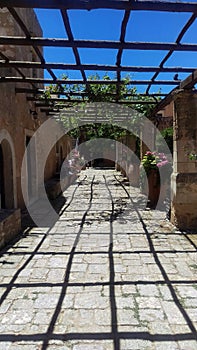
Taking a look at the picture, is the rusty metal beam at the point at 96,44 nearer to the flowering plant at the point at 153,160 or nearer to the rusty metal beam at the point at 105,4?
the rusty metal beam at the point at 105,4

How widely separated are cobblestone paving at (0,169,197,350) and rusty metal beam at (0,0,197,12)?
9.73 feet

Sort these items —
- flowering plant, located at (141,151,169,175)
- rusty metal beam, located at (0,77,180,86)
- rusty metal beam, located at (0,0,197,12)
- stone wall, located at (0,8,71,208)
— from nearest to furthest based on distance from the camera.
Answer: rusty metal beam, located at (0,0,197,12) < rusty metal beam, located at (0,77,180,86) < stone wall, located at (0,8,71,208) < flowering plant, located at (141,151,169,175)

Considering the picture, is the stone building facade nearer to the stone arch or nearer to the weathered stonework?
the stone arch

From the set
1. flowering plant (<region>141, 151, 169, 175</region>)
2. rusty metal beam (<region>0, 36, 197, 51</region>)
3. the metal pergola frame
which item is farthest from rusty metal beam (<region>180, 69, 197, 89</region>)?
flowering plant (<region>141, 151, 169, 175</region>)

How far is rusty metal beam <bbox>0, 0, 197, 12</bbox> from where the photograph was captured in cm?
249

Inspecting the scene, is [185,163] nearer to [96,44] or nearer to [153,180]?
[153,180]

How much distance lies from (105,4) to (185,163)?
3633 mm

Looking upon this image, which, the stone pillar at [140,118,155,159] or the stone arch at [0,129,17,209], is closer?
the stone arch at [0,129,17,209]

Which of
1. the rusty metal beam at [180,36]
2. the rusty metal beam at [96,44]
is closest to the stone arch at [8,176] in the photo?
the rusty metal beam at [96,44]

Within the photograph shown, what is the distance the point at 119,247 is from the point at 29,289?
1797 millimetres

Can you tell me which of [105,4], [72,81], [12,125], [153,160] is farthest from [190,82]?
[12,125]

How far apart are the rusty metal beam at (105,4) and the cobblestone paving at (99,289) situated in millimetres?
2966

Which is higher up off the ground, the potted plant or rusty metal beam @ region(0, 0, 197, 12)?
rusty metal beam @ region(0, 0, 197, 12)

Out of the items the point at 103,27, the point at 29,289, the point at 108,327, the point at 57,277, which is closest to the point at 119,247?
the point at 57,277
